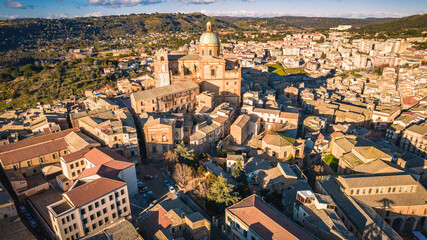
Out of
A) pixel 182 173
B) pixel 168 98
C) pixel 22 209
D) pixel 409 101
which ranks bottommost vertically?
pixel 22 209

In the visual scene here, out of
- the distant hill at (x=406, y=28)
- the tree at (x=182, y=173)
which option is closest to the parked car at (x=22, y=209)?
the tree at (x=182, y=173)

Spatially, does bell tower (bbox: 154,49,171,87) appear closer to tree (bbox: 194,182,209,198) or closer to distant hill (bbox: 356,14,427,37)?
tree (bbox: 194,182,209,198)

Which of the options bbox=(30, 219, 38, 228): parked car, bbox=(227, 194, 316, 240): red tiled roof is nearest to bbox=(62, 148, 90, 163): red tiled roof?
bbox=(30, 219, 38, 228): parked car

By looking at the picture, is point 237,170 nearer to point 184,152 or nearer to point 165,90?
point 184,152

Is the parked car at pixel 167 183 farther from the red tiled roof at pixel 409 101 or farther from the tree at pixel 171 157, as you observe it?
the red tiled roof at pixel 409 101

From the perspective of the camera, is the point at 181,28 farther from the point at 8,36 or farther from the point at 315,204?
the point at 315,204

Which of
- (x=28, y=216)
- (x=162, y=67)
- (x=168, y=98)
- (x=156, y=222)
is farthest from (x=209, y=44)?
(x=28, y=216)
